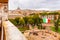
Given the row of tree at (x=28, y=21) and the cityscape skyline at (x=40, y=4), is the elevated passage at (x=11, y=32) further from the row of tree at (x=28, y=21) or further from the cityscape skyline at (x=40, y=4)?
the cityscape skyline at (x=40, y=4)

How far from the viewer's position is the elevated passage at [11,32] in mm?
2098

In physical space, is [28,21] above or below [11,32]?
above

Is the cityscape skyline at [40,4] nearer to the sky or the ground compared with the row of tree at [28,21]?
nearer to the sky

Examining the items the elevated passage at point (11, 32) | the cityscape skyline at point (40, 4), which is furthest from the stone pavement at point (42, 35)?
the cityscape skyline at point (40, 4)

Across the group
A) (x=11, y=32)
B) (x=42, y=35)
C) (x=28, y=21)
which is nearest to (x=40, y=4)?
(x=28, y=21)

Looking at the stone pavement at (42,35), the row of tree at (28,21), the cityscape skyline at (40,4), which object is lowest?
the stone pavement at (42,35)

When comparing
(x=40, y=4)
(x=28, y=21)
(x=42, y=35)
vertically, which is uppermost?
(x=40, y=4)

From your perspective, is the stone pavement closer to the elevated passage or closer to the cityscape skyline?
the elevated passage

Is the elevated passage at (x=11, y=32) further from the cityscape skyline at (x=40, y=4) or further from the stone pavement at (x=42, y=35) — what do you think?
the cityscape skyline at (x=40, y=4)

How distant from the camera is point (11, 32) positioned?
6.99 feet

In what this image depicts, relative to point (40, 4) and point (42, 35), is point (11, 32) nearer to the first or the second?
point (42, 35)

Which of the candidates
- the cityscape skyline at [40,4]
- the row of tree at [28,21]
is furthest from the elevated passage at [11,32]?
the cityscape skyline at [40,4]

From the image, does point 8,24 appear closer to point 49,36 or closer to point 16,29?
point 16,29

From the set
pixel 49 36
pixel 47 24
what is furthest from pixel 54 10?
pixel 49 36
